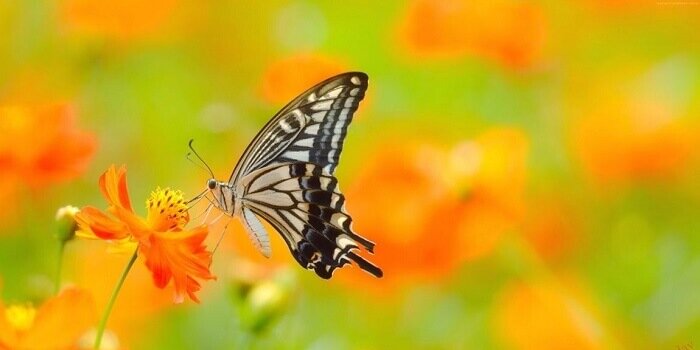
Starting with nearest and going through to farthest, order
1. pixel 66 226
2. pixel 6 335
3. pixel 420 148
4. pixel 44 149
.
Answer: pixel 6 335 < pixel 66 226 < pixel 44 149 < pixel 420 148

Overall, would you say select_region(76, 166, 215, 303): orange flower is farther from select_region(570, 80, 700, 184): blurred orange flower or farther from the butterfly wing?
select_region(570, 80, 700, 184): blurred orange flower

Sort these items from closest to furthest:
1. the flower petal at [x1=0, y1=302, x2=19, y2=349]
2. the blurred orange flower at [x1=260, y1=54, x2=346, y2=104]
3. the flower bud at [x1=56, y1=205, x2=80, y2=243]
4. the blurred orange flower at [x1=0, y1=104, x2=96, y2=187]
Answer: the flower petal at [x1=0, y1=302, x2=19, y2=349]
the flower bud at [x1=56, y1=205, x2=80, y2=243]
the blurred orange flower at [x1=0, y1=104, x2=96, y2=187]
the blurred orange flower at [x1=260, y1=54, x2=346, y2=104]

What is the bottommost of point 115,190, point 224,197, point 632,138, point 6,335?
point 6,335

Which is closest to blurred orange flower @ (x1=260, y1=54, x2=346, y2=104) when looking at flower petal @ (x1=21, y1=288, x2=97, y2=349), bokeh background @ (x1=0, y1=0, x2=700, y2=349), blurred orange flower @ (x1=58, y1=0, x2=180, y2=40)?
bokeh background @ (x1=0, y1=0, x2=700, y2=349)

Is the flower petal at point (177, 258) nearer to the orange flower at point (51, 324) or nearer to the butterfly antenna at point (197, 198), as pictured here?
the orange flower at point (51, 324)

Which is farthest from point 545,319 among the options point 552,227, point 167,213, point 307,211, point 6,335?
point 6,335

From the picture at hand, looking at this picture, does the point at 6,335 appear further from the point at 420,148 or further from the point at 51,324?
the point at 420,148

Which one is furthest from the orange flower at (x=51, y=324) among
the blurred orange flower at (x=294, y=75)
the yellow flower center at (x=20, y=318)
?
the blurred orange flower at (x=294, y=75)
